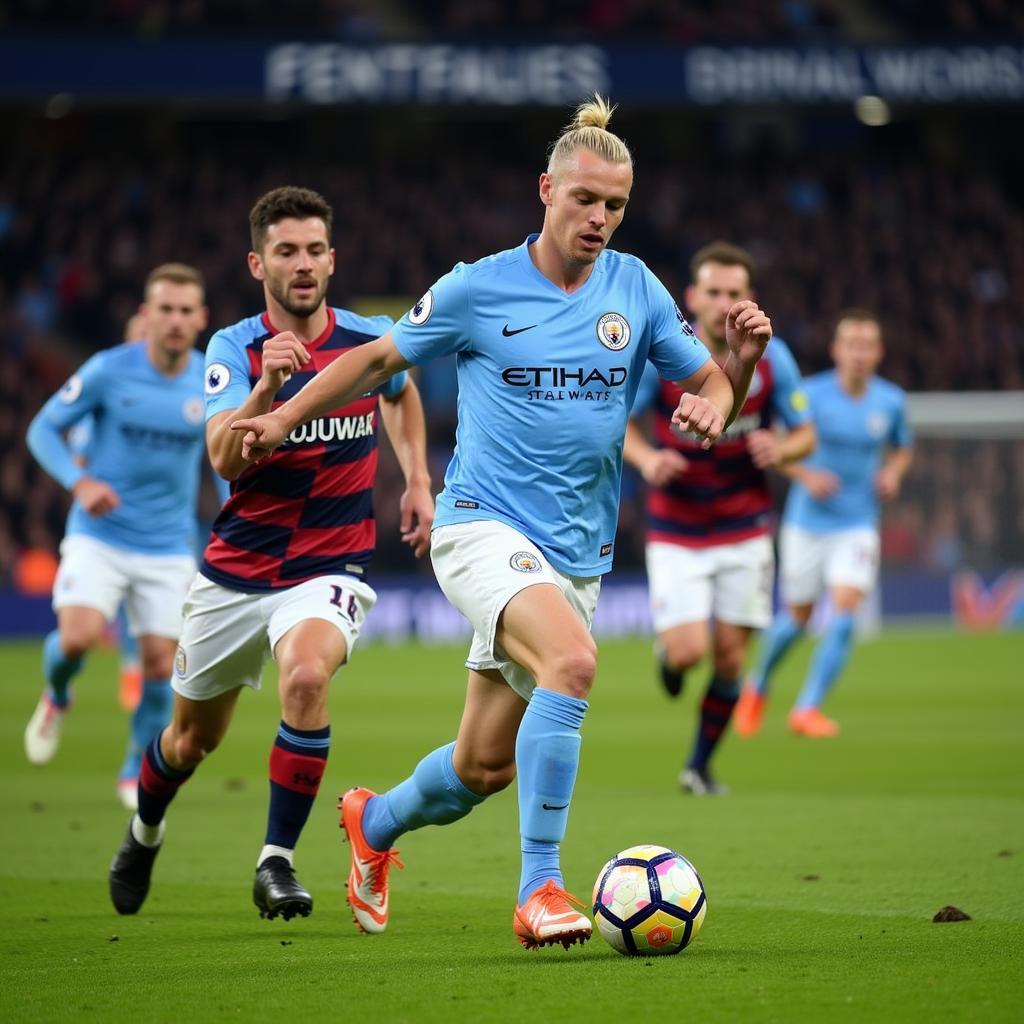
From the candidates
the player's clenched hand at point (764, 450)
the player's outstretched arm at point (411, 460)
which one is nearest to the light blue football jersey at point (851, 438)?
the player's clenched hand at point (764, 450)

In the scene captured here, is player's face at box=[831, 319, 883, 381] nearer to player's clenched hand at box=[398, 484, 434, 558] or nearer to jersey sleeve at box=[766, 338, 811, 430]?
jersey sleeve at box=[766, 338, 811, 430]

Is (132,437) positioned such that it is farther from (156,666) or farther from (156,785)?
(156,785)

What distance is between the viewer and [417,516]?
6.78m

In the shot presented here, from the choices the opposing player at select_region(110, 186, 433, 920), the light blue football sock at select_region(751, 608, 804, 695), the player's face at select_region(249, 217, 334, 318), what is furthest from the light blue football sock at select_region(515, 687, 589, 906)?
the light blue football sock at select_region(751, 608, 804, 695)

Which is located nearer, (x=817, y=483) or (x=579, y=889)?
(x=579, y=889)

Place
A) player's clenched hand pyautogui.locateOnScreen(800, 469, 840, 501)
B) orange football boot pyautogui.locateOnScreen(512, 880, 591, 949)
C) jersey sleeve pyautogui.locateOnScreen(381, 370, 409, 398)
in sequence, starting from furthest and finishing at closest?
player's clenched hand pyautogui.locateOnScreen(800, 469, 840, 501) → jersey sleeve pyautogui.locateOnScreen(381, 370, 409, 398) → orange football boot pyautogui.locateOnScreen(512, 880, 591, 949)

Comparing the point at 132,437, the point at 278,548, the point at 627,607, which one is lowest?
the point at 278,548

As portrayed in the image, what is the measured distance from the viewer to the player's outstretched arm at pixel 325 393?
17.7 ft

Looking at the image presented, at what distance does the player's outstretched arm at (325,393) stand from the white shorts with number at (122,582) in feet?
14.1

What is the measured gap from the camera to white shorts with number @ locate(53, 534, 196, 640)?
9.71 metres

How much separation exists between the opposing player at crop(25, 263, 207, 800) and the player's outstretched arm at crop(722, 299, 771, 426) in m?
4.54

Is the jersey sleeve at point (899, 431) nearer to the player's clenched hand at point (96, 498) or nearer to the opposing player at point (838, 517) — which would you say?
the opposing player at point (838, 517)

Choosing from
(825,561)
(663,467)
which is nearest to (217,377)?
(663,467)

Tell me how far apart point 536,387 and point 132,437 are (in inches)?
186
